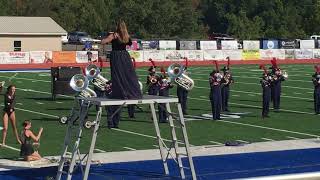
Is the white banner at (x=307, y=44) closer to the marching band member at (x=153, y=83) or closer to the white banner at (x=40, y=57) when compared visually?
the white banner at (x=40, y=57)

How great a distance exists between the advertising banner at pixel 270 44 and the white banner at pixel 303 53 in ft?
12.3

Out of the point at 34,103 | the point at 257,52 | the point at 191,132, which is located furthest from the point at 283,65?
the point at 191,132

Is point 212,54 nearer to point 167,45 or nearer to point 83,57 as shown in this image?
point 167,45

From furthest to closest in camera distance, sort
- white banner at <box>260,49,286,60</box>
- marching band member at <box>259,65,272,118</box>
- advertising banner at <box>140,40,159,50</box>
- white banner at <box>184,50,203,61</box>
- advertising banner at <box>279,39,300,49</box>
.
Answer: advertising banner at <box>279,39,300,49</box> → advertising banner at <box>140,40,159,50</box> → white banner at <box>260,49,286,60</box> → white banner at <box>184,50,203,61</box> → marching band member at <box>259,65,272,118</box>

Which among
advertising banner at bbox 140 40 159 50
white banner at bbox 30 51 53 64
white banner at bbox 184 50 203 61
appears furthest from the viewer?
advertising banner at bbox 140 40 159 50

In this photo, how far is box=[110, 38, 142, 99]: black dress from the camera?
10922mm

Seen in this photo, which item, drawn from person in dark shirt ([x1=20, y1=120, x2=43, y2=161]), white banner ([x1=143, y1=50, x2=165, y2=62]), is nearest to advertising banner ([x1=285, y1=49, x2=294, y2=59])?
white banner ([x1=143, y1=50, x2=165, y2=62])

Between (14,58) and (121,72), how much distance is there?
3791 cm

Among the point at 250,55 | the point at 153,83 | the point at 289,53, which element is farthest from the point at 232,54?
the point at 153,83

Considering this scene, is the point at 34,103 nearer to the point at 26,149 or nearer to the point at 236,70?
the point at 26,149

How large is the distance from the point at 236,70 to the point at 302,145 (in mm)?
27784

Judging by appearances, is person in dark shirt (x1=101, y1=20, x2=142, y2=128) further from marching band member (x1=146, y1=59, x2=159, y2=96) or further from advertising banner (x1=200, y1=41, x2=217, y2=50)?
advertising banner (x1=200, y1=41, x2=217, y2=50)

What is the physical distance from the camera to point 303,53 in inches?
2138

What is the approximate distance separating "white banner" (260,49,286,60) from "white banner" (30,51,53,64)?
15.4 meters
